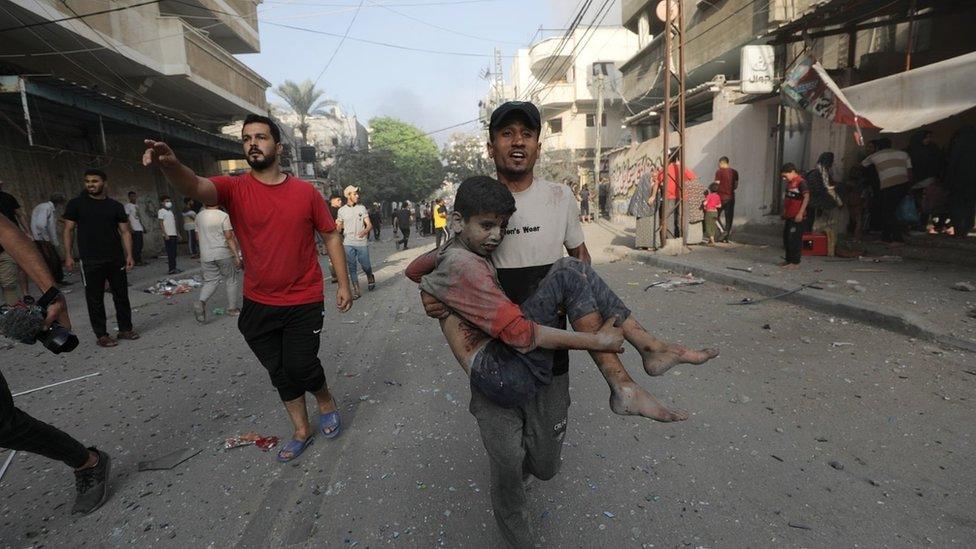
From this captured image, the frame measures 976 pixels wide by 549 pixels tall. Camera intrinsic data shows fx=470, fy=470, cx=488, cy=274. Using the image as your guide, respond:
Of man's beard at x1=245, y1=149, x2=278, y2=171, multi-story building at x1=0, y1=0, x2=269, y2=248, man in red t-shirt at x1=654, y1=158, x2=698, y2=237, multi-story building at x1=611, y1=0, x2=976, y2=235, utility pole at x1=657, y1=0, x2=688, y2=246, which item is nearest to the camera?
man's beard at x1=245, y1=149, x2=278, y2=171

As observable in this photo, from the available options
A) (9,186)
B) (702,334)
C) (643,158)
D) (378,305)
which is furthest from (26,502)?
(643,158)

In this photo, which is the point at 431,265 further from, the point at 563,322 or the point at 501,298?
the point at 563,322

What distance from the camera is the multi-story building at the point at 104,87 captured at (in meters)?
9.20

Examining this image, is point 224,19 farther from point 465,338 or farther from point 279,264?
point 465,338

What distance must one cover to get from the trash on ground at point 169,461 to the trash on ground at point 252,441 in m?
0.18

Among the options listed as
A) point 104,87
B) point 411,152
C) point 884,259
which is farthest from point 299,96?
point 884,259

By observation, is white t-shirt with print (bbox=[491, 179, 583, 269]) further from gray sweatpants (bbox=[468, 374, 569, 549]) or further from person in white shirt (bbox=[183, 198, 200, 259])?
person in white shirt (bbox=[183, 198, 200, 259])

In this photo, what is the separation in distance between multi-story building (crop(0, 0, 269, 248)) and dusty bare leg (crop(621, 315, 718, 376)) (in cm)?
1111

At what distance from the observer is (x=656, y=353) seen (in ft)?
6.70

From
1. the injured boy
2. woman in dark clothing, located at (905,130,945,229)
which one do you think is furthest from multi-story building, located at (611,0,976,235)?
the injured boy

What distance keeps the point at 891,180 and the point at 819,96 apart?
1.98m

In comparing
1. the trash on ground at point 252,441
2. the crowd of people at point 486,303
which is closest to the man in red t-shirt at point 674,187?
the crowd of people at point 486,303

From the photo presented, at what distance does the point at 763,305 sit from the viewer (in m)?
5.92

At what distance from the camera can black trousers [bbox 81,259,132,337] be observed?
5.33m
